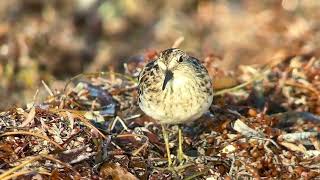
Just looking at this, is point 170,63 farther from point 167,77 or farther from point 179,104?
point 179,104

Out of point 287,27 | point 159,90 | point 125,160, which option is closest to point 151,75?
point 159,90

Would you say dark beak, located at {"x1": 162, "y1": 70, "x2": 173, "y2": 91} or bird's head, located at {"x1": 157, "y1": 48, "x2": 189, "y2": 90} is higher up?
bird's head, located at {"x1": 157, "y1": 48, "x2": 189, "y2": 90}

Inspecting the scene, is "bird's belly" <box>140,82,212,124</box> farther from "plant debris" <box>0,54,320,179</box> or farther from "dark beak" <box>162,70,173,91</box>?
"plant debris" <box>0,54,320,179</box>

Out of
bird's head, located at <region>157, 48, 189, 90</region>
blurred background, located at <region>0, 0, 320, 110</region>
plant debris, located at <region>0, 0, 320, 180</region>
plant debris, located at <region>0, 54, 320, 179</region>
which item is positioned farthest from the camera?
blurred background, located at <region>0, 0, 320, 110</region>

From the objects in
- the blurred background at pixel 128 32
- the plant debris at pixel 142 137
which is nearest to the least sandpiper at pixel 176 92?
the plant debris at pixel 142 137

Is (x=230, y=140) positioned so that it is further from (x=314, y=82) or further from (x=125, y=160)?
(x=314, y=82)

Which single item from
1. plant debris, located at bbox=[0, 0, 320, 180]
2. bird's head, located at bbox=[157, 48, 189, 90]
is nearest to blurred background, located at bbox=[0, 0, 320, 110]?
plant debris, located at bbox=[0, 0, 320, 180]

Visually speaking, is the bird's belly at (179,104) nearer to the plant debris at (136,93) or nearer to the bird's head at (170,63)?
the bird's head at (170,63)
